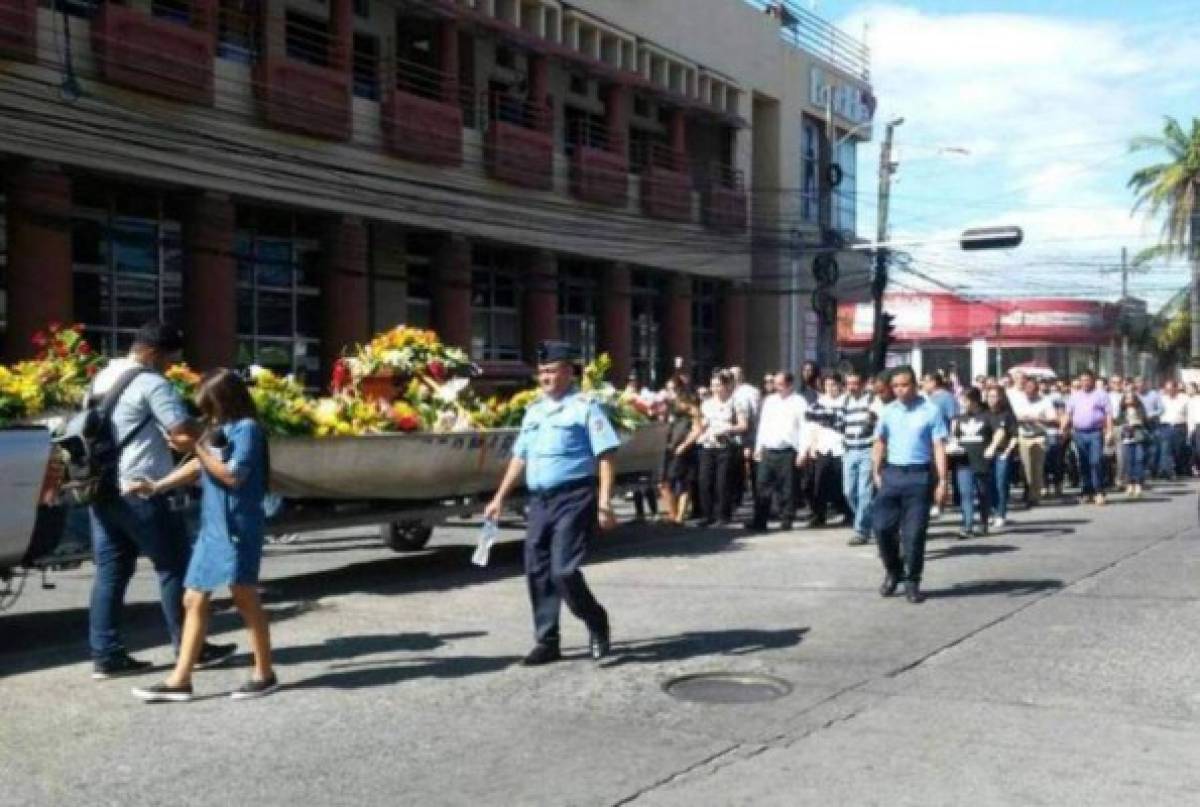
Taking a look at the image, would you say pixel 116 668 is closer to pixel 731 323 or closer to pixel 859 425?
pixel 859 425

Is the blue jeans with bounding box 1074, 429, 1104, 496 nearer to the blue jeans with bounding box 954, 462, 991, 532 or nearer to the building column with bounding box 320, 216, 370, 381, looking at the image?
the blue jeans with bounding box 954, 462, 991, 532

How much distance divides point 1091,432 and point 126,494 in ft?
50.3

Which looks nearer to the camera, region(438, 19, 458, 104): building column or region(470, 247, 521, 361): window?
region(438, 19, 458, 104): building column

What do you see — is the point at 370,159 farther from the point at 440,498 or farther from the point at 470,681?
the point at 470,681

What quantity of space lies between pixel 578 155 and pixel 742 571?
68.0ft

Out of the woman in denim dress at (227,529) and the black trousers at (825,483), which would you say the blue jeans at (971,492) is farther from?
the woman in denim dress at (227,529)

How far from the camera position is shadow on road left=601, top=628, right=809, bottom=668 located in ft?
26.8

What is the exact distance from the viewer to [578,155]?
1235 inches

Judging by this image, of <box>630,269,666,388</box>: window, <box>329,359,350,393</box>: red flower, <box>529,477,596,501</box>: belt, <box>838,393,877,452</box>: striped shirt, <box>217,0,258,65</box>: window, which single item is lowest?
<box>529,477,596,501</box>: belt

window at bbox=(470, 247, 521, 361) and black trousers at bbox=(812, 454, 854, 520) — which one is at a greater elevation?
window at bbox=(470, 247, 521, 361)

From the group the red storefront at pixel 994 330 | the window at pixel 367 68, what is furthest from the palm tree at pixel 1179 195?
the window at pixel 367 68

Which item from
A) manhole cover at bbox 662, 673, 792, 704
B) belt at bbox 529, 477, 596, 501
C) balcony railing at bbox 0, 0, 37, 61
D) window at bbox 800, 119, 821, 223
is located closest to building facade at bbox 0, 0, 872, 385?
balcony railing at bbox 0, 0, 37, 61

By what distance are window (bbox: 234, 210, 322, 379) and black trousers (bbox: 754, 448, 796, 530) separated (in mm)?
11748

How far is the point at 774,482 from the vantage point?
1544 cm
